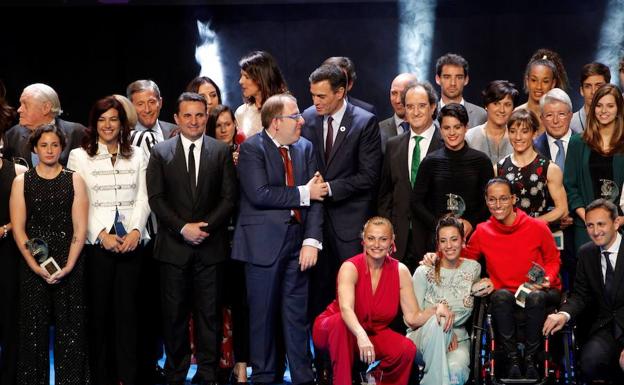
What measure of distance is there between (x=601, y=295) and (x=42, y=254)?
120 inches

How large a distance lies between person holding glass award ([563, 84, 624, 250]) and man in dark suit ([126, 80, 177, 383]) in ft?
8.09

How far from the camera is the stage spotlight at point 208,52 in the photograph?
27.9 ft

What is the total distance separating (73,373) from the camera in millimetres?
6129

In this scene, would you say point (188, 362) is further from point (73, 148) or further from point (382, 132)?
point (382, 132)

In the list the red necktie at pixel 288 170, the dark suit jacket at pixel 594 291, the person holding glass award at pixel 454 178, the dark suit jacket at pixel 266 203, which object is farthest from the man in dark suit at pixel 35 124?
the dark suit jacket at pixel 594 291

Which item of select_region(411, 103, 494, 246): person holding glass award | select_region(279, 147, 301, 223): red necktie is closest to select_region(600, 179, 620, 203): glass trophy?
select_region(411, 103, 494, 246): person holding glass award

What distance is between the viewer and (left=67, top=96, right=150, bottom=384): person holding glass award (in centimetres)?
623

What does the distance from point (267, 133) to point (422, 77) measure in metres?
2.48

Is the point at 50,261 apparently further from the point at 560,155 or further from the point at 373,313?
the point at 560,155

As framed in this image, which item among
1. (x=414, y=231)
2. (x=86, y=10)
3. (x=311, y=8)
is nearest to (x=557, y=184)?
(x=414, y=231)

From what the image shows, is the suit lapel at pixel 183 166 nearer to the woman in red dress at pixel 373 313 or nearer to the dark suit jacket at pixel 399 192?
the woman in red dress at pixel 373 313

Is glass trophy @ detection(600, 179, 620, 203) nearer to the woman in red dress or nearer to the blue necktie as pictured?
the blue necktie

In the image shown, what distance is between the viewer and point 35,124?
6758 millimetres

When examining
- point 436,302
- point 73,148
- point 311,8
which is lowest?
point 436,302
